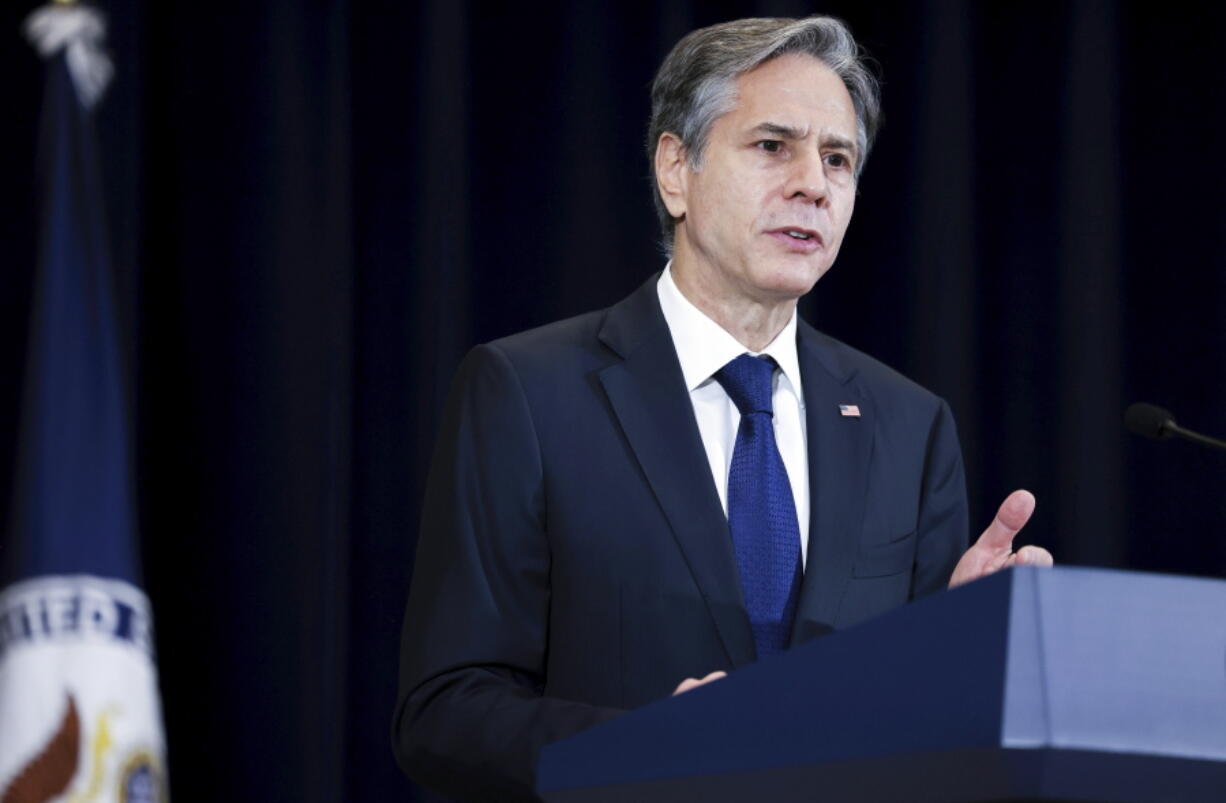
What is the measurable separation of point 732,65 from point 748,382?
17.6 inches

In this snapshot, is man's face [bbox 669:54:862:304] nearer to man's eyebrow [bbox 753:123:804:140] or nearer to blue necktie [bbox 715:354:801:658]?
man's eyebrow [bbox 753:123:804:140]

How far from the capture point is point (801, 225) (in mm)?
1984

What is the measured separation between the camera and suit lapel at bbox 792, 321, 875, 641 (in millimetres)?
1759

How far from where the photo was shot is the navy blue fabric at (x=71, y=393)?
181 centimetres

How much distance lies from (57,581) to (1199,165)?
2443mm

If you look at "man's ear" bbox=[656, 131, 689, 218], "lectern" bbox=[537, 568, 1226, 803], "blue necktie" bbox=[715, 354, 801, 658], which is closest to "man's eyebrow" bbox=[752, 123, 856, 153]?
"man's ear" bbox=[656, 131, 689, 218]

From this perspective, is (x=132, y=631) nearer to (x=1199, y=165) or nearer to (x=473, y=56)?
(x=473, y=56)

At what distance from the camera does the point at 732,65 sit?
81.7 inches

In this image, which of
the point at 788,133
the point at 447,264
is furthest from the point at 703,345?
the point at 447,264

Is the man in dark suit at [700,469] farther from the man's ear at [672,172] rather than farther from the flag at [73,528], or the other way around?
the flag at [73,528]

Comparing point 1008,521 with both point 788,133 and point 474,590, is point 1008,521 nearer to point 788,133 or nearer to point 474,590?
point 474,590

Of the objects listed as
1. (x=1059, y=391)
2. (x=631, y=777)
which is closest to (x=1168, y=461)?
(x=1059, y=391)

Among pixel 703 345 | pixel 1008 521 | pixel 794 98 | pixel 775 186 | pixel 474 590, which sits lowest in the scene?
pixel 474 590

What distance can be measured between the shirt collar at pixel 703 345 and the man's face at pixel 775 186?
0.17 ft
